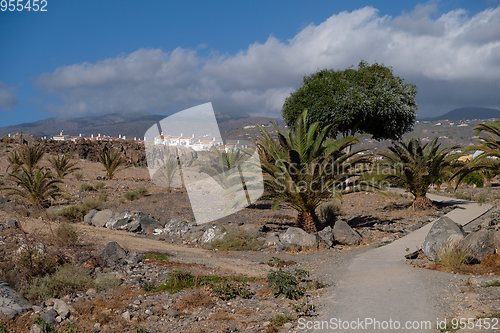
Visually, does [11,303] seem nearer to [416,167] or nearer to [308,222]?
[308,222]

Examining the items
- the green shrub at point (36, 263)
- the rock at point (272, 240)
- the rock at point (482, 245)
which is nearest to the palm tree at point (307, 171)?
the rock at point (272, 240)

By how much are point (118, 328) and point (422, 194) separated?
11486 millimetres

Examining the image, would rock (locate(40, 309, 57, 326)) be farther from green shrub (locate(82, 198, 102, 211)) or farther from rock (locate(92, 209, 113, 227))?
green shrub (locate(82, 198, 102, 211))

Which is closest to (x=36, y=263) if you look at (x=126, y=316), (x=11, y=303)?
(x=11, y=303)

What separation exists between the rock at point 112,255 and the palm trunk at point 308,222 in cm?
505

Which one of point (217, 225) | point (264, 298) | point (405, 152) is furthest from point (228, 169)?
point (264, 298)

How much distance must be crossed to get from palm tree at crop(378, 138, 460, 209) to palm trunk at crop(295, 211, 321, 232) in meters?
3.94

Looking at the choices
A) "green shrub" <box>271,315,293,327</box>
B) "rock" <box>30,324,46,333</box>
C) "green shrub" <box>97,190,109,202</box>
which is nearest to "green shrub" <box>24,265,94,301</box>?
"rock" <box>30,324,46,333</box>

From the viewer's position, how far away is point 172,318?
14.3 ft

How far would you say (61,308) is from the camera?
14.1ft

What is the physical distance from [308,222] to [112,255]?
5420 mm

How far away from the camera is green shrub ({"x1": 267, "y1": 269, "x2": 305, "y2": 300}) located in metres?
4.80

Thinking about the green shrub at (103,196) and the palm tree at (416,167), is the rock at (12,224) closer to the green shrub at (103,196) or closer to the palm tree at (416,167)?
the green shrub at (103,196)
